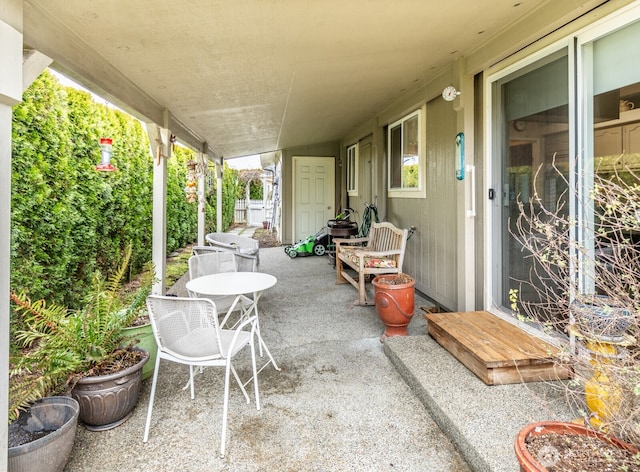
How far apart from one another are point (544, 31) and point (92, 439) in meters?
3.55

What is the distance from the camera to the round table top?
2.43m

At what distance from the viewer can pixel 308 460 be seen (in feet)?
5.96

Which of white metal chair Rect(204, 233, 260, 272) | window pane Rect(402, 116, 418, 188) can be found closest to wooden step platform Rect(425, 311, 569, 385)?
window pane Rect(402, 116, 418, 188)

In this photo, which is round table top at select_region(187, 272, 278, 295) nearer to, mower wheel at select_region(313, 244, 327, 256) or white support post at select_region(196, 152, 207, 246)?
white support post at select_region(196, 152, 207, 246)

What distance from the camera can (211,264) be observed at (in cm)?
328

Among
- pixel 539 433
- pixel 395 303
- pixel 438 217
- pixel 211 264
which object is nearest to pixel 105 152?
pixel 211 264

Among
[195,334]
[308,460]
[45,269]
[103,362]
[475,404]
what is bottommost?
[308,460]

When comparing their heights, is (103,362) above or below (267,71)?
below

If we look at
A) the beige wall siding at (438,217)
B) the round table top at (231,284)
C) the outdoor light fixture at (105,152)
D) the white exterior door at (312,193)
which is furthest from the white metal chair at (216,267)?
the white exterior door at (312,193)

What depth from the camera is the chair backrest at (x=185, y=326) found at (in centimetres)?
190

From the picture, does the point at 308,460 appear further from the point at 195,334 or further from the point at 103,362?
the point at 103,362

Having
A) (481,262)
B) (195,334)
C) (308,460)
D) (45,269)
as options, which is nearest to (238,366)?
(195,334)

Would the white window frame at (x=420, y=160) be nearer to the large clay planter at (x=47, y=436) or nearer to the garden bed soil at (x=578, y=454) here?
the garden bed soil at (x=578, y=454)

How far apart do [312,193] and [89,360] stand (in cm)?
707
